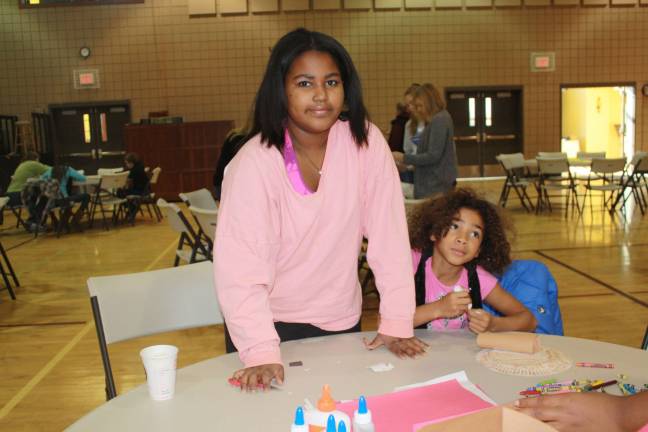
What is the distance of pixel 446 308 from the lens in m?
1.73

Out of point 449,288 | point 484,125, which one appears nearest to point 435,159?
point 449,288

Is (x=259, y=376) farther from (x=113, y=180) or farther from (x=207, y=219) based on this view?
(x=113, y=180)

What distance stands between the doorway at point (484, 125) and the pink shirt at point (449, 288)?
460 inches

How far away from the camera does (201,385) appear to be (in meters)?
1.31

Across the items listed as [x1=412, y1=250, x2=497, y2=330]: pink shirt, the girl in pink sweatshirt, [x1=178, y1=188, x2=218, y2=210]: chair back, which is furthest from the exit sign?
the girl in pink sweatshirt

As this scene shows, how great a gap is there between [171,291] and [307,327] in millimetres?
554

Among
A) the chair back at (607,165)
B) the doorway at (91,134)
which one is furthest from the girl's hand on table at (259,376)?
the doorway at (91,134)

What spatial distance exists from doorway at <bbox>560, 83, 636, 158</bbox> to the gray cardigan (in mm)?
11199

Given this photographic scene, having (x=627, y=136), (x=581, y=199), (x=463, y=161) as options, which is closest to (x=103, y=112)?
(x=463, y=161)

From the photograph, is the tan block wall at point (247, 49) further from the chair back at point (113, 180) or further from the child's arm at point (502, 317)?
the child's arm at point (502, 317)

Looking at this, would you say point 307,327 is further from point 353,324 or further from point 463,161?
point 463,161

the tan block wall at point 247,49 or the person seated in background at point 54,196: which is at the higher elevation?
the tan block wall at point 247,49

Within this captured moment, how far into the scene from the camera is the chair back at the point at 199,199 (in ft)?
16.3

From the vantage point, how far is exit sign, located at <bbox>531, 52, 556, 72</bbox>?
44.2 feet
